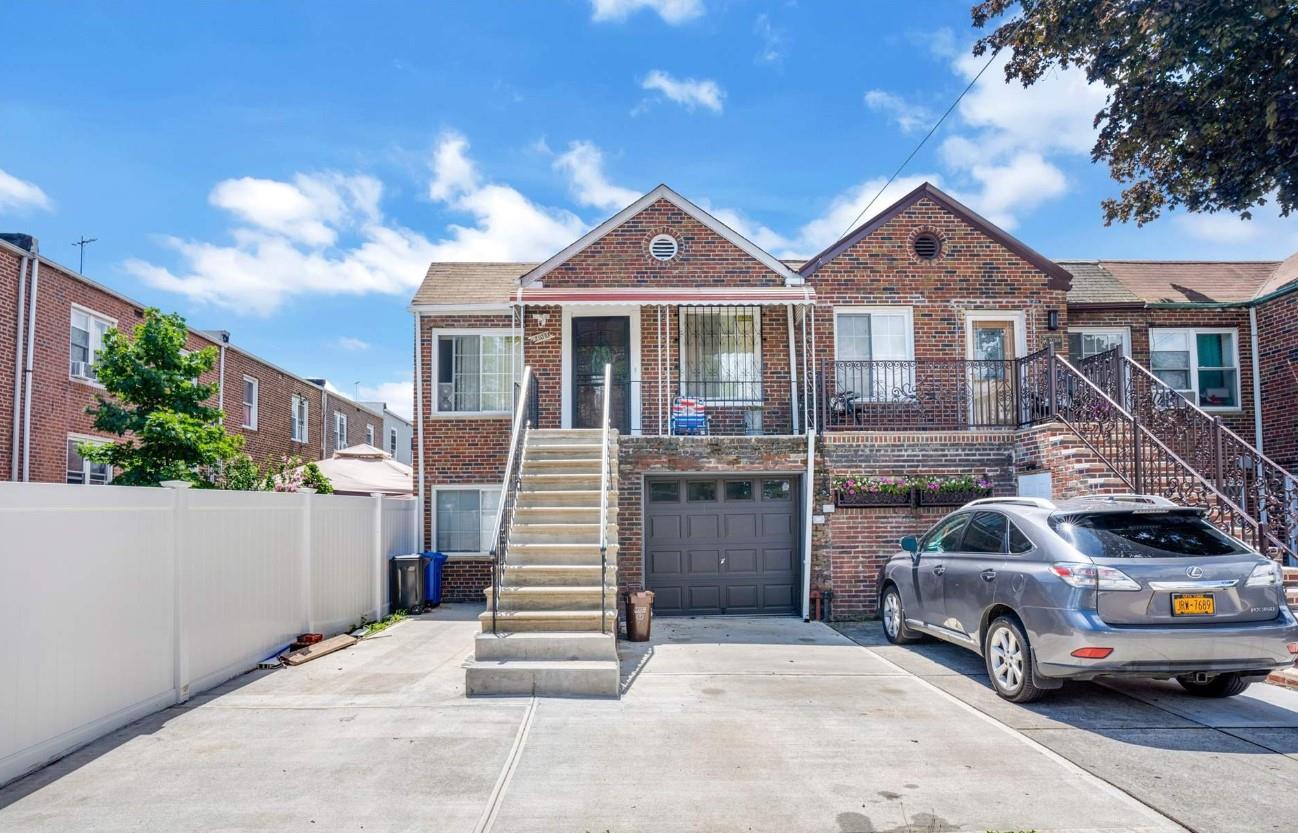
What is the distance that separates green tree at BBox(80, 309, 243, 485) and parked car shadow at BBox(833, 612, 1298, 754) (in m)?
10.0

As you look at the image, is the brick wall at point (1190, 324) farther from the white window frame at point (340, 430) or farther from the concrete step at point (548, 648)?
the white window frame at point (340, 430)

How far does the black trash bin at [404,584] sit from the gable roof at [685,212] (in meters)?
4.72

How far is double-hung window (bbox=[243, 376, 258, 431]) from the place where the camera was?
2064 centimetres

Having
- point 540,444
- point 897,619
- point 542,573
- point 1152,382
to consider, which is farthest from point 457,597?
point 1152,382

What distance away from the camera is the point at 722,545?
12312mm

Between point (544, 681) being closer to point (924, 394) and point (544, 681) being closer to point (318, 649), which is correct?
point (318, 649)

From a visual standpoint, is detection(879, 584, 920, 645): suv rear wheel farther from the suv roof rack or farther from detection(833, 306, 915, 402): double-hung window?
detection(833, 306, 915, 402): double-hung window

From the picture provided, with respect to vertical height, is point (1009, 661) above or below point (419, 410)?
below

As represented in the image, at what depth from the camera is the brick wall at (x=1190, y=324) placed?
14453 mm

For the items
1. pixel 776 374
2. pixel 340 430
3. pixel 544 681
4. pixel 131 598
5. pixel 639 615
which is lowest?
pixel 544 681

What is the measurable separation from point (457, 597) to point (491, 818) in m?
9.60

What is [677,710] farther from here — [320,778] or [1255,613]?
[1255,613]

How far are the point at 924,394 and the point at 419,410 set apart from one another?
Answer: 8.33 meters

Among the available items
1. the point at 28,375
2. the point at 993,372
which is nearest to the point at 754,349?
the point at 993,372
